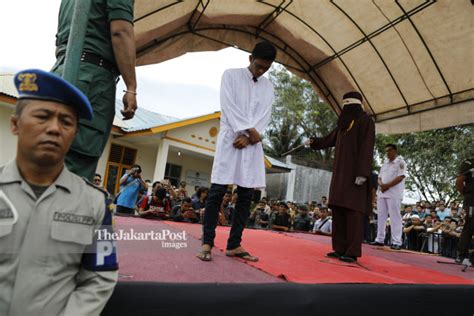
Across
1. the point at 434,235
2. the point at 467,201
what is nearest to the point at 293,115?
the point at 434,235

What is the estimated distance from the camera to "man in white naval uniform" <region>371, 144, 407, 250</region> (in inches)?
230

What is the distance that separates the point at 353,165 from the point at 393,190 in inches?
101

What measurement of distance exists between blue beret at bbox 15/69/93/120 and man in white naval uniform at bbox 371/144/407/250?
558 cm

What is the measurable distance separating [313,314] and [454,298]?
1.34m

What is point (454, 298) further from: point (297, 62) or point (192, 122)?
point (192, 122)

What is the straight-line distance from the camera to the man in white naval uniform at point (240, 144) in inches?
110

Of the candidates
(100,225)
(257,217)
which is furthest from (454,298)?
(257,217)

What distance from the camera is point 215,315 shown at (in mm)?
1775

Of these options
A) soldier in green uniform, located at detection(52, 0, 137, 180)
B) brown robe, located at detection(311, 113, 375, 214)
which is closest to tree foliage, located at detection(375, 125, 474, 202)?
brown robe, located at detection(311, 113, 375, 214)

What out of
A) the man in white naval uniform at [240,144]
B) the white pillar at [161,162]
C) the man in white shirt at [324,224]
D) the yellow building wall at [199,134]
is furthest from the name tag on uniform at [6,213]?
the yellow building wall at [199,134]

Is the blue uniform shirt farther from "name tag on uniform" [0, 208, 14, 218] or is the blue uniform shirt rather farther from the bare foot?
"name tag on uniform" [0, 208, 14, 218]

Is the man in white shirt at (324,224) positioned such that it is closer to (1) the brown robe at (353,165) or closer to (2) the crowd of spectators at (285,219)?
(2) the crowd of spectators at (285,219)

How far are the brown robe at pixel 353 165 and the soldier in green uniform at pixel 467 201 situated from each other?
1882mm

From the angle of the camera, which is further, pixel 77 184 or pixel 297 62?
pixel 297 62
